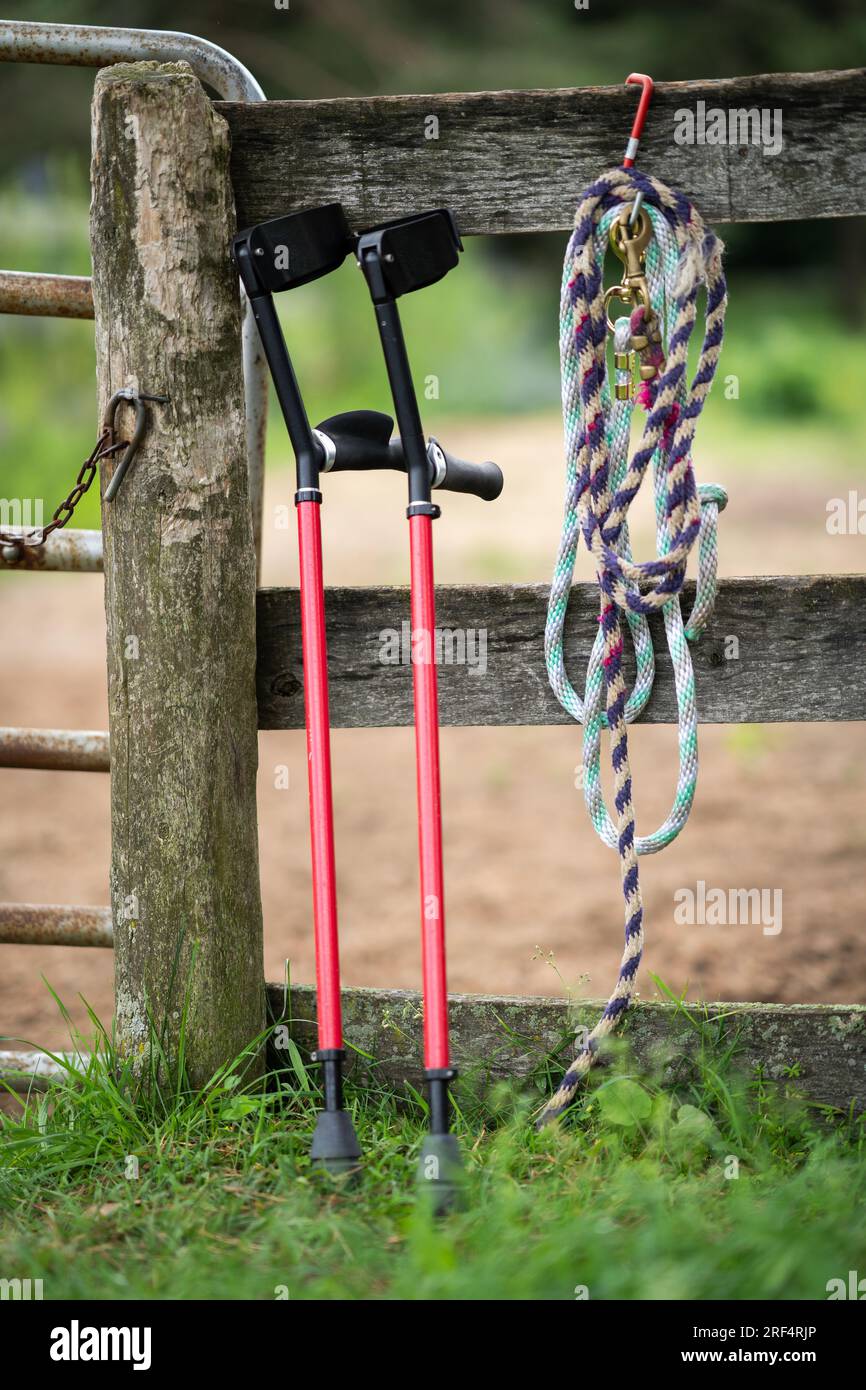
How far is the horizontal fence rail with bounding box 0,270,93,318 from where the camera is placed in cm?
231

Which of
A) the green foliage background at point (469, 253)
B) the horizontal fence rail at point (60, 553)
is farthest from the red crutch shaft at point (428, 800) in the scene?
the green foliage background at point (469, 253)

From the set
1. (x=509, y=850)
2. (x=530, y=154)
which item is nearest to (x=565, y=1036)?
(x=530, y=154)

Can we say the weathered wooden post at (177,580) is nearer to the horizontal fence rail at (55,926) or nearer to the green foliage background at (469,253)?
the horizontal fence rail at (55,926)

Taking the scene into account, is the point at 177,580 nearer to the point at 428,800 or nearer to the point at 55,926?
the point at 428,800

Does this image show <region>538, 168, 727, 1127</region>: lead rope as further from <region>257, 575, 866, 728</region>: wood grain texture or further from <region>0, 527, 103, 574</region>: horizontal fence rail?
<region>0, 527, 103, 574</region>: horizontal fence rail

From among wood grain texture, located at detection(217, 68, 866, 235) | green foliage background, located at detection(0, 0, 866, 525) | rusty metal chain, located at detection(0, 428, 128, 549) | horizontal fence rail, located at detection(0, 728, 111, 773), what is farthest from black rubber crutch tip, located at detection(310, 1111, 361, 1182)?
green foliage background, located at detection(0, 0, 866, 525)

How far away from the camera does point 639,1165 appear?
1.89 metres

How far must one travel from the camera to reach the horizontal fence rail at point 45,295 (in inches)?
90.9

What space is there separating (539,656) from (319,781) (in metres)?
0.45

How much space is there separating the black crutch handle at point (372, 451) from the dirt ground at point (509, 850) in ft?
2.75

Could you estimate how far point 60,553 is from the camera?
240cm
